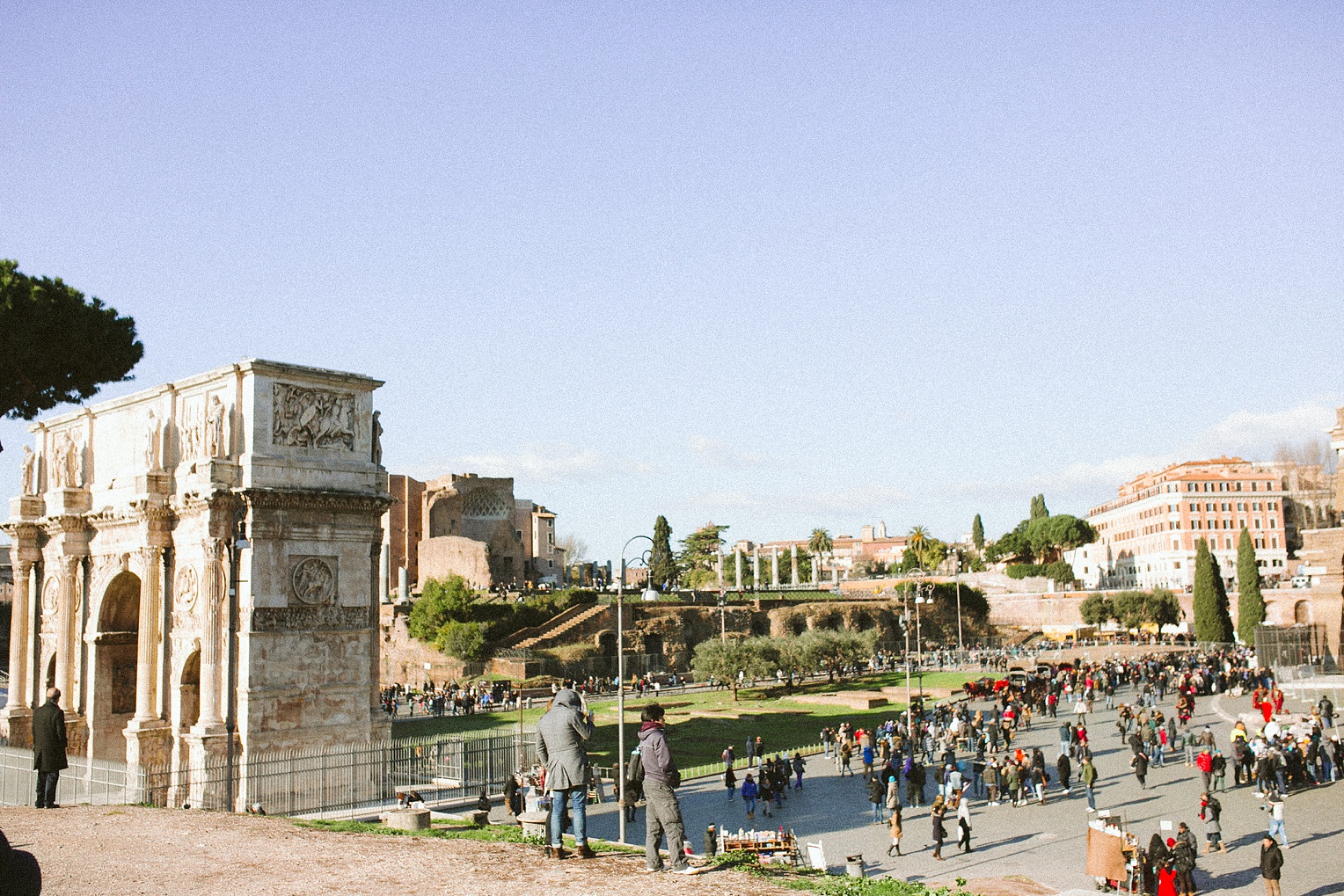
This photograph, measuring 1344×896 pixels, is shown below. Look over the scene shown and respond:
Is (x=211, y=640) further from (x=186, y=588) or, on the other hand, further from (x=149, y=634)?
(x=149, y=634)

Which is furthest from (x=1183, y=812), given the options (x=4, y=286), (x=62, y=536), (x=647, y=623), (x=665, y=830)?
(x=647, y=623)

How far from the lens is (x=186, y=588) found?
22422 millimetres

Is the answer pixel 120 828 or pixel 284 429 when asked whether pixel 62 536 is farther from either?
Result: pixel 120 828

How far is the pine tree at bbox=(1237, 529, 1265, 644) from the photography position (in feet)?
182


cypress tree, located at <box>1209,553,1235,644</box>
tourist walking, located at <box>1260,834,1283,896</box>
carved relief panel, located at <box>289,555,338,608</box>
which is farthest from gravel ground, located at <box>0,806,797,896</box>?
cypress tree, located at <box>1209,553,1235,644</box>

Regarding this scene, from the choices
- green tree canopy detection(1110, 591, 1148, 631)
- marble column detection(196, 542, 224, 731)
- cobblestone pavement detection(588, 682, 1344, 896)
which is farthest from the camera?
green tree canopy detection(1110, 591, 1148, 631)

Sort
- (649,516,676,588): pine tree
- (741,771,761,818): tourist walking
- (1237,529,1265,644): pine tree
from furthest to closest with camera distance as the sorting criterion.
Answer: (649,516,676,588): pine tree, (1237,529,1265,644): pine tree, (741,771,761,818): tourist walking

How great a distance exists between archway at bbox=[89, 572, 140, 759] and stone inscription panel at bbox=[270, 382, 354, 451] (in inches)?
254

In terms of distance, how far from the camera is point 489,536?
246ft

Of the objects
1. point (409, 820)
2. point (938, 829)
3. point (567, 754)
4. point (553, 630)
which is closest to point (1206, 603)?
point (553, 630)

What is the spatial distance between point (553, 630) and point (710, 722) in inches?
675

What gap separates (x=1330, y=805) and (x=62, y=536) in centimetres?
2711

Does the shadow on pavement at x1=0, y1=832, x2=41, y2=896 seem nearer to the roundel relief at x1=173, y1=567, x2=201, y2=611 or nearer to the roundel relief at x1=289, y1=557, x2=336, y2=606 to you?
the roundel relief at x1=289, y1=557, x2=336, y2=606

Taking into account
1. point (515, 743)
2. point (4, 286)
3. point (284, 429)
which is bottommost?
point (515, 743)
